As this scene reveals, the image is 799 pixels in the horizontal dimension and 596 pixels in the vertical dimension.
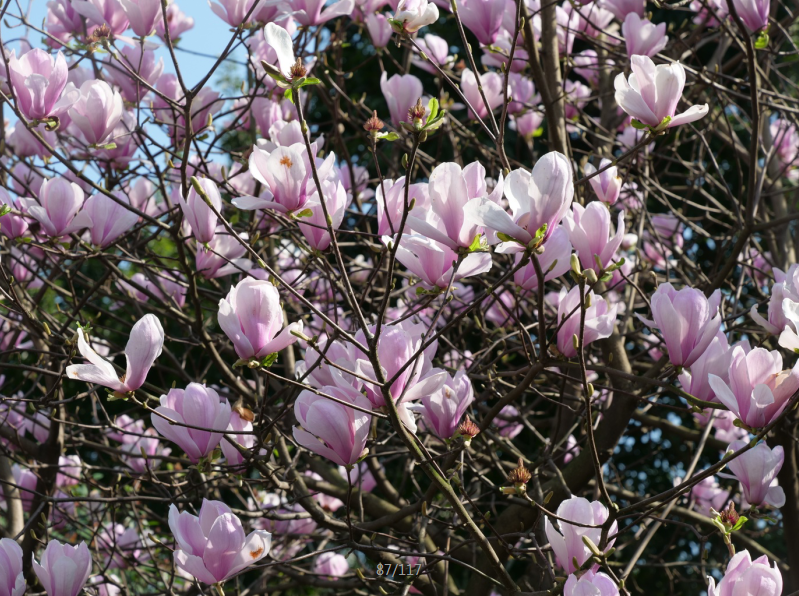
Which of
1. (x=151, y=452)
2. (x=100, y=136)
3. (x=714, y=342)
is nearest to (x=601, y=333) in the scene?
(x=714, y=342)

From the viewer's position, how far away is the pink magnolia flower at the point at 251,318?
1.38 m

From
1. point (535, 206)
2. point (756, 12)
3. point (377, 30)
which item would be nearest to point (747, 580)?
point (535, 206)

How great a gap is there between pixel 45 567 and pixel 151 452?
61.5 inches

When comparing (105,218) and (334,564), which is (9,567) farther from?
(334,564)

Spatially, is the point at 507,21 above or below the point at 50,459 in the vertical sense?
above

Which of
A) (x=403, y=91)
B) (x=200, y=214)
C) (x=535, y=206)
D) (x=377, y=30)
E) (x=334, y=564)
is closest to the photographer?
(x=535, y=206)

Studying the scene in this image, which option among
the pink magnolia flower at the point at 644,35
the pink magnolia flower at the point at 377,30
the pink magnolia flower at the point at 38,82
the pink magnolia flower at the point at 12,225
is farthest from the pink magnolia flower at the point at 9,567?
the pink magnolia flower at the point at 644,35

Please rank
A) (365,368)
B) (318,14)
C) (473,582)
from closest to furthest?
(365,368), (318,14), (473,582)

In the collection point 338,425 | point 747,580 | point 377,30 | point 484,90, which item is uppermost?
point 377,30

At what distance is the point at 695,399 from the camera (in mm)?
1401

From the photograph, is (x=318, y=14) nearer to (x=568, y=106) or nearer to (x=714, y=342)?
(x=714, y=342)

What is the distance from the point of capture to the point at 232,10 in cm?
198

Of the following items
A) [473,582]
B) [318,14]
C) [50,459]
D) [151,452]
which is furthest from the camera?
[151,452]

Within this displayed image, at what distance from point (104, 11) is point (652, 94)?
60.4 inches
